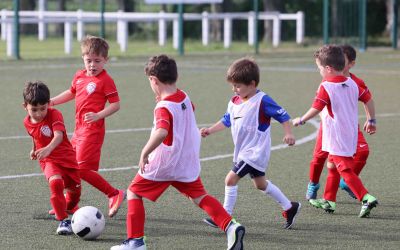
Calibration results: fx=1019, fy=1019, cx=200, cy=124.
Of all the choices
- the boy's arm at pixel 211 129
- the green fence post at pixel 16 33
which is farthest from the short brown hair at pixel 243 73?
the green fence post at pixel 16 33

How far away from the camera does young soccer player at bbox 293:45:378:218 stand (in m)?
8.16

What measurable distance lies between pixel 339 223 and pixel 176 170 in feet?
5.64

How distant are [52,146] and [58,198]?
41 centimetres

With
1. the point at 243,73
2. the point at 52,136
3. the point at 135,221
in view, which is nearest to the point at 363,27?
the point at 243,73

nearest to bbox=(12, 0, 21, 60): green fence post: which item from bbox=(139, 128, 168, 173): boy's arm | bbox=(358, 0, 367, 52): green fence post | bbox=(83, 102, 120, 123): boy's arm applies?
bbox=(358, 0, 367, 52): green fence post

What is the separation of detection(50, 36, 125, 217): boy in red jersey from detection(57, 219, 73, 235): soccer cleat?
0.66 meters

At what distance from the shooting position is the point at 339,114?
322 inches

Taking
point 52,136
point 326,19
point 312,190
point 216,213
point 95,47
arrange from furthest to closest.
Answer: point 326,19 → point 312,190 → point 95,47 → point 52,136 → point 216,213

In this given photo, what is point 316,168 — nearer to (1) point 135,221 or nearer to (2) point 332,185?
(2) point 332,185

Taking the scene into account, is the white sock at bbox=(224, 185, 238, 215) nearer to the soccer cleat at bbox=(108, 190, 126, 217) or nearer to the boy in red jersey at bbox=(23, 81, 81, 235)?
the soccer cleat at bbox=(108, 190, 126, 217)

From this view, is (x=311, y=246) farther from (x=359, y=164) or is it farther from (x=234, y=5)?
(x=234, y=5)

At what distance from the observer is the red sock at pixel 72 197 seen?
800 cm

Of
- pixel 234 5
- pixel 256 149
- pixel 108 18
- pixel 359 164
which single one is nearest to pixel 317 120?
pixel 359 164

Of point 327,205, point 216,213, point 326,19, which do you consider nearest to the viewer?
point 216,213
